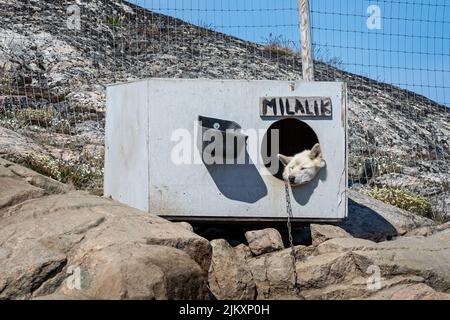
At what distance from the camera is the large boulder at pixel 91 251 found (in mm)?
5543

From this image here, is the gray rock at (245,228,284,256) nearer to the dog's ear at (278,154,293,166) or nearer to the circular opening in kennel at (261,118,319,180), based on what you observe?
→ the dog's ear at (278,154,293,166)

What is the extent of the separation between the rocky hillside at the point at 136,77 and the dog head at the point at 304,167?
120 inches

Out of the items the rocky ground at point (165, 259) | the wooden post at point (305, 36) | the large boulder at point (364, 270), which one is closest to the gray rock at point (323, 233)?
the rocky ground at point (165, 259)

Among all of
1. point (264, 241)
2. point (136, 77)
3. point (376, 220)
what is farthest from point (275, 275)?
point (136, 77)

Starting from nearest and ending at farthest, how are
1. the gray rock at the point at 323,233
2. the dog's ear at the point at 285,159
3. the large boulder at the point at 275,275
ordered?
the large boulder at the point at 275,275
the gray rock at the point at 323,233
the dog's ear at the point at 285,159

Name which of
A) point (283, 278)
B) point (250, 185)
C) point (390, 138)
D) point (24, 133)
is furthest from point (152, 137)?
point (390, 138)

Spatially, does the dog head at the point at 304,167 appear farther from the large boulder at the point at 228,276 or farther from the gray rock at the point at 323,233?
the large boulder at the point at 228,276

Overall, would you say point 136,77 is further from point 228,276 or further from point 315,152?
point 228,276

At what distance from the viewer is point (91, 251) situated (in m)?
6.06

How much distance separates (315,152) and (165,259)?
264 cm

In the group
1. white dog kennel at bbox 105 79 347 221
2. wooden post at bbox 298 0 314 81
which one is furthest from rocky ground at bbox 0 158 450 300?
wooden post at bbox 298 0 314 81

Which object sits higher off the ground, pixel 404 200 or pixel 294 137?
pixel 294 137

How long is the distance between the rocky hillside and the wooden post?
171cm

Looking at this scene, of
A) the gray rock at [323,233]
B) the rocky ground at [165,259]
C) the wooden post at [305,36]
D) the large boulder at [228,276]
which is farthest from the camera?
the wooden post at [305,36]
